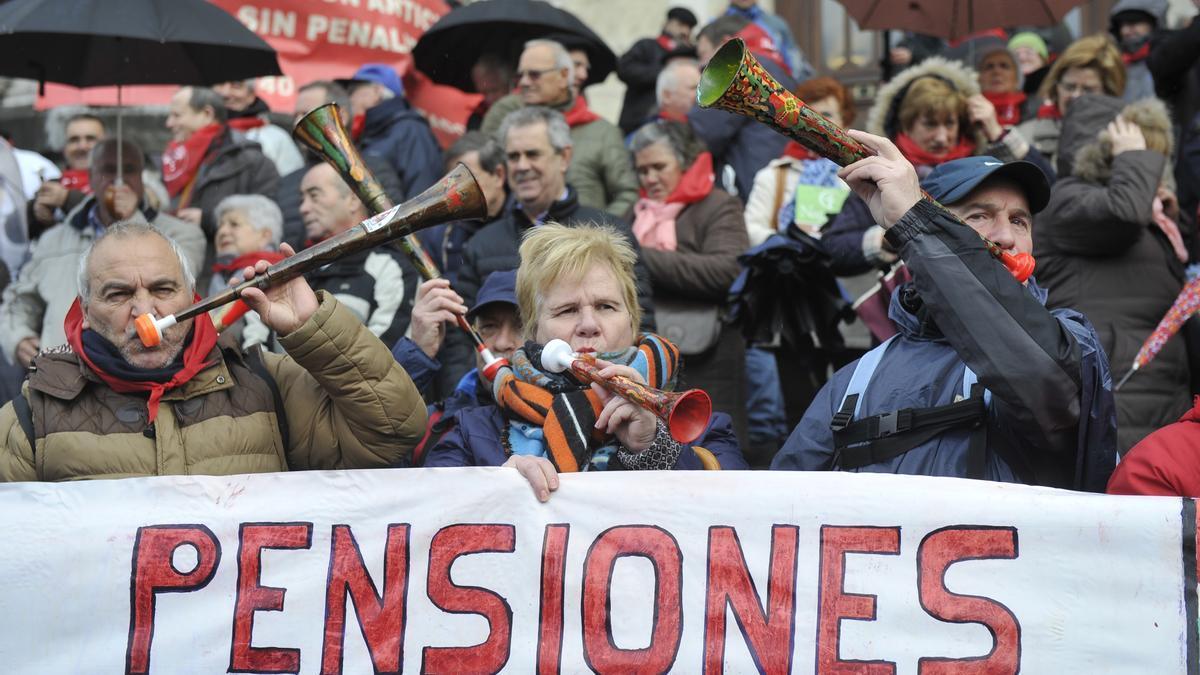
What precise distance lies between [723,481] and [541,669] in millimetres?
588

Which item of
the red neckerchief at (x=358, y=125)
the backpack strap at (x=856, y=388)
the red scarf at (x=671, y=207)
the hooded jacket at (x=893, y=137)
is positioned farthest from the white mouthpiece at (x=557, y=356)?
the red neckerchief at (x=358, y=125)

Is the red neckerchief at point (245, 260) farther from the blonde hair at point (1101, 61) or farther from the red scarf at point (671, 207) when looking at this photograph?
the blonde hair at point (1101, 61)

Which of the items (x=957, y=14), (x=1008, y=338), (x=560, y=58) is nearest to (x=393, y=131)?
(x=560, y=58)

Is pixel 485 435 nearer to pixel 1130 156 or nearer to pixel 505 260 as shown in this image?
pixel 505 260

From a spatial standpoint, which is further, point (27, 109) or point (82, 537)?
point (27, 109)

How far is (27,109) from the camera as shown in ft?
43.2

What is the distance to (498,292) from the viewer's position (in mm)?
5023

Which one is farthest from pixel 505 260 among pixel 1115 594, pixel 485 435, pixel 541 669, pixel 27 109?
pixel 27 109

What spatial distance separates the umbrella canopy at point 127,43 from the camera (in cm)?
669

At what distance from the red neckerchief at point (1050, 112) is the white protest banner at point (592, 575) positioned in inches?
176

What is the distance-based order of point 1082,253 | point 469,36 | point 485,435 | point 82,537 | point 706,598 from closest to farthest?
point 706,598
point 82,537
point 485,435
point 1082,253
point 469,36

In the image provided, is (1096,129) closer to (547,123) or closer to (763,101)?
(547,123)

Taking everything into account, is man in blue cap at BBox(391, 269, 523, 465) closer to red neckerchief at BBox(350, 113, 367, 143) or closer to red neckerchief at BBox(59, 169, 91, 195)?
red neckerchief at BBox(350, 113, 367, 143)

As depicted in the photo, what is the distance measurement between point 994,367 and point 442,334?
221cm
